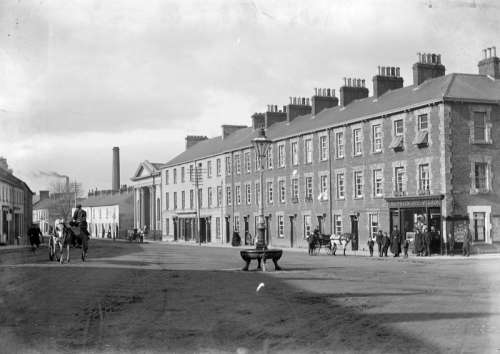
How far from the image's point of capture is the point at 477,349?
8.07 m

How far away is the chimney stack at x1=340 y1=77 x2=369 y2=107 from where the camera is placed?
47562 millimetres

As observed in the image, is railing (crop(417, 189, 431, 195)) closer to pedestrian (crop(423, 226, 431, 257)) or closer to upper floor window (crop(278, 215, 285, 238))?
pedestrian (crop(423, 226, 431, 257))

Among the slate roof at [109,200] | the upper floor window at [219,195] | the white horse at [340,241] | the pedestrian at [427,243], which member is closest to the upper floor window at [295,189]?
the white horse at [340,241]

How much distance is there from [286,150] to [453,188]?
17798 millimetres

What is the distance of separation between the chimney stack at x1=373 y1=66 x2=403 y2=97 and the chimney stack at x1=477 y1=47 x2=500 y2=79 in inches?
238

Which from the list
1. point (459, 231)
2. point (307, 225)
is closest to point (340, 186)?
point (307, 225)

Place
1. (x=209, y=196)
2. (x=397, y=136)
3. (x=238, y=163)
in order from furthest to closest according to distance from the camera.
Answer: (x=209, y=196), (x=238, y=163), (x=397, y=136)

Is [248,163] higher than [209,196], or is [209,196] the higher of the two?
[248,163]

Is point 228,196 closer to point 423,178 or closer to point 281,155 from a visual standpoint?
point 281,155

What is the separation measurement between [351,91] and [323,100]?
436cm

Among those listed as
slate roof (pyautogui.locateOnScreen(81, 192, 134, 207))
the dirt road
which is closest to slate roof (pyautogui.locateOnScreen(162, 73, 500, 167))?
the dirt road

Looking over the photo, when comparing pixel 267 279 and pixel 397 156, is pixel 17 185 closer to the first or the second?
pixel 397 156

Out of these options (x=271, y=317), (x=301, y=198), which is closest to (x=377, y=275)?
(x=271, y=317)

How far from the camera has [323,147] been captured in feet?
151
